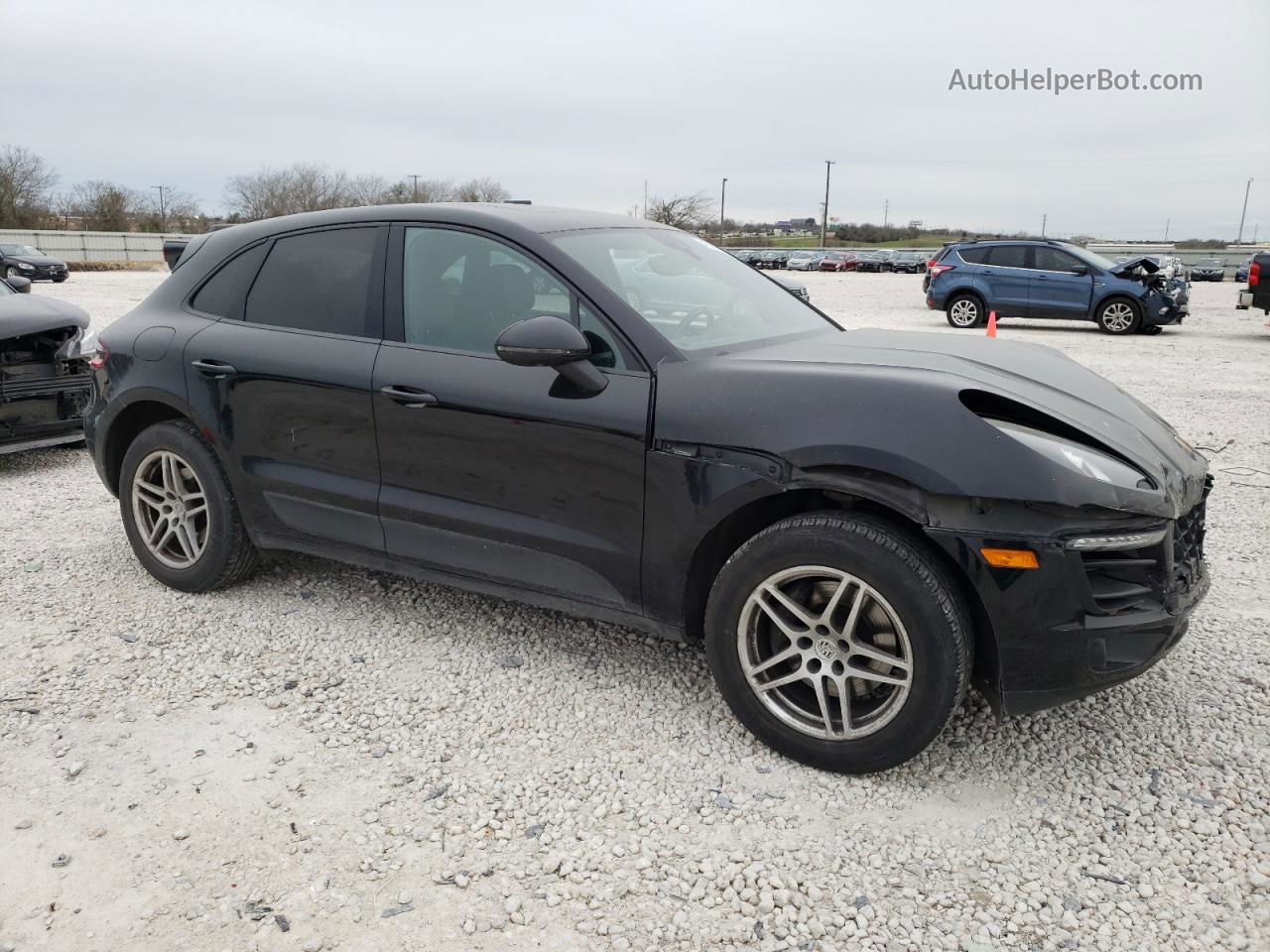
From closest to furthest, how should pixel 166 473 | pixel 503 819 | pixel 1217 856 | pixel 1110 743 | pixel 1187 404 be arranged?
1. pixel 1217 856
2. pixel 503 819
3. pixel 1110 743
4. pixel 166 473
5. pixel 1187 404

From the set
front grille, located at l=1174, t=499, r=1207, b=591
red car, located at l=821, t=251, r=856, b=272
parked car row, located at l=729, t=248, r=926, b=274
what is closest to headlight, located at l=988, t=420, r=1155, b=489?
front grille, located at l=1174, t=499, r=1207, b=591

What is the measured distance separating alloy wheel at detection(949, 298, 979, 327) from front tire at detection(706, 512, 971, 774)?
15.6 m

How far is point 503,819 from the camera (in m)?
2.69

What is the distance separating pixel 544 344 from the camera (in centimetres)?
295

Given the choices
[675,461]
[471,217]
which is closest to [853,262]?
[471,217]

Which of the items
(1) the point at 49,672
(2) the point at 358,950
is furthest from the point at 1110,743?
(1) the point at 49,672

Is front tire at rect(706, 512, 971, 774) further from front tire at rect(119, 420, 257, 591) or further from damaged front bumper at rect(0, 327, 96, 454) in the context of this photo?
damaged front bumper at rect(0, 327, 96, 454)

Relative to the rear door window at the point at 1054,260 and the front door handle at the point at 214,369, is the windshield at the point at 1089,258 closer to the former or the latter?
the rear door window at the point at 1054,260

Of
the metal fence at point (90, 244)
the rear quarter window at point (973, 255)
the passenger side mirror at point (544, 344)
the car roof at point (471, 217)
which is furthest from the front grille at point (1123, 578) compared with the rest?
the metal fence at point (90, 244)

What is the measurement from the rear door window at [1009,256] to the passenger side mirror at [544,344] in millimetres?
15701

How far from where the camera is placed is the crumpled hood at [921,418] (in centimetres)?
257

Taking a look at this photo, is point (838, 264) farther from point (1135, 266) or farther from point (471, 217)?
point (471, 217)

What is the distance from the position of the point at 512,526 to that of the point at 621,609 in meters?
0.49

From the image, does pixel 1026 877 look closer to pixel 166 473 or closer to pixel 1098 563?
pixel 1098 563
